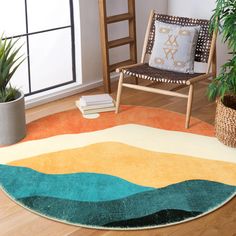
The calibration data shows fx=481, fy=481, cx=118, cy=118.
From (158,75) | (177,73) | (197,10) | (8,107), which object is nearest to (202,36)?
(177,73)

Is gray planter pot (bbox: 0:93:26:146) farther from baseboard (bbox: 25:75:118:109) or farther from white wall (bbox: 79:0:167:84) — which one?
white wall (bbox: 79:0:167:84)

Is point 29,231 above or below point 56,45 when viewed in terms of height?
below

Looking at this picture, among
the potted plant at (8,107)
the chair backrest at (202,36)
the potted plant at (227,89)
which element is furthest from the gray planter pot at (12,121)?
the chair backrest at (202,36)

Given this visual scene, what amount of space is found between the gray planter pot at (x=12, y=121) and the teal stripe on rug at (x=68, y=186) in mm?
333

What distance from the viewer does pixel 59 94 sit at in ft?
13.2

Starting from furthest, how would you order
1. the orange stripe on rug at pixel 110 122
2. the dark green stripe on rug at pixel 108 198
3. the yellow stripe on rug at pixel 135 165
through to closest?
the orange stripe on rug at pixel 110 122
the yellow stripe on rug at pixel 135 165
the dark green stripe on rug at pixel 108 198

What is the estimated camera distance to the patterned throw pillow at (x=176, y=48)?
3617 millimetres

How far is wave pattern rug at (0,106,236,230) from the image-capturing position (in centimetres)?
245

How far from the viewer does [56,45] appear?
13.8 feet

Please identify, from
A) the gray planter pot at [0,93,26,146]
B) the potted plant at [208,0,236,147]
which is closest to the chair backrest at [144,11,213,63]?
the potted plant at [208,0,236,147]

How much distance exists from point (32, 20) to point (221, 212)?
2.34 m

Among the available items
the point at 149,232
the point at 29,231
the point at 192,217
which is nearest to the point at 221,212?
the point at 192,217

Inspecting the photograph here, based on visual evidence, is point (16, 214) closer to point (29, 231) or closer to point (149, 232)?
point (29, 231)

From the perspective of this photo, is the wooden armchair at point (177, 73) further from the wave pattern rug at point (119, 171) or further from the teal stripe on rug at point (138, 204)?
the teal stripe on rug at point (138, 204)
